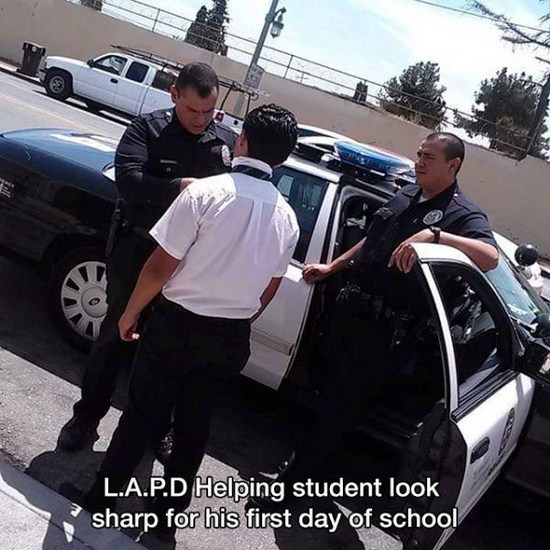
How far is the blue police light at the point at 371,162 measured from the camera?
12.2 ft

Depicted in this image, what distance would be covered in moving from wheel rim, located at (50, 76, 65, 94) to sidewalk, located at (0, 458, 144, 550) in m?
16.5

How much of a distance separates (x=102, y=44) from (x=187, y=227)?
79.4 ft

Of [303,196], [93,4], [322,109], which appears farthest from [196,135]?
[93,4]

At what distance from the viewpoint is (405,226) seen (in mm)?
3188

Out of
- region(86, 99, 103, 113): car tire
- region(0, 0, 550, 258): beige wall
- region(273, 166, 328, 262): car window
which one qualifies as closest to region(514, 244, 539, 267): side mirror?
region(273, 166, 328, 262): car window

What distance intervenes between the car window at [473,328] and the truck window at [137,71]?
49.4 ft

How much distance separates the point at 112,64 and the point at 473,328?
15817 millimetres

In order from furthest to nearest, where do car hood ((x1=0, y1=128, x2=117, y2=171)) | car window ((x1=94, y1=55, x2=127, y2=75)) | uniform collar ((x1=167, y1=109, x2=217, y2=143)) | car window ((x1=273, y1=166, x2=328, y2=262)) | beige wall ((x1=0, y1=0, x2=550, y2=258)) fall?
beige wall ((x1=0, y1=0, x2=550, y2=258)), car window ((x1=94, y1=55, x2=127, y2=75)), car hood ((x1=0, y1=128, x2=117, y2=171)), car window ((x1=273, y1=166, x2=328, y2=262)), uniform collar ((x1=167, y1=109, x2=217, y2=143))

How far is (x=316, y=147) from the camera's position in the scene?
401 centimetres

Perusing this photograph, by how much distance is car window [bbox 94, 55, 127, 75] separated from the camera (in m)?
17.3

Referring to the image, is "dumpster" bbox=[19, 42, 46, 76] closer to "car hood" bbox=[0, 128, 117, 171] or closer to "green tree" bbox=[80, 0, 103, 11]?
"green tree" bbox=[80, 0, 103, 11]

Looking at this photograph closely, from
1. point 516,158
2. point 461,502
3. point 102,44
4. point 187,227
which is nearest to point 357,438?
point 461,502

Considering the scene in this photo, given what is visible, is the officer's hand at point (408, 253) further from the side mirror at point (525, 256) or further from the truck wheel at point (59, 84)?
the truck wheel at point (59, 84)

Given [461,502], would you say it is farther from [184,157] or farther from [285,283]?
[184,157]
